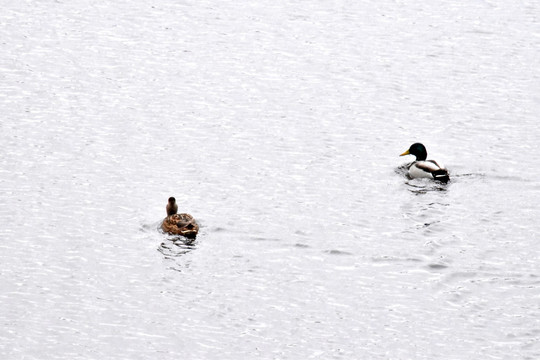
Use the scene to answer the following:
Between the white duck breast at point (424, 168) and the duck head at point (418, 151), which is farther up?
the duck head at point (418, 151)

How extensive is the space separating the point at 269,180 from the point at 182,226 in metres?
4.92

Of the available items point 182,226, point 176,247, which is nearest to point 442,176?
point 182,226

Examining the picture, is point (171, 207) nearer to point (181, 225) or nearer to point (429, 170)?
point (181, 225)

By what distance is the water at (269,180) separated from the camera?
24.8 meters

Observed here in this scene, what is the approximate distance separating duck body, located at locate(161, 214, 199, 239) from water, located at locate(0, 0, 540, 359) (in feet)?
0.92

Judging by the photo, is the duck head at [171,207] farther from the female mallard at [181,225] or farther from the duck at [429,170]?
the duck at [429,170]

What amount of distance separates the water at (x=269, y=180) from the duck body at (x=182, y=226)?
0.92ft

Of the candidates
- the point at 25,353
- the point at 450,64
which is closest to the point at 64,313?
the point at 25,353

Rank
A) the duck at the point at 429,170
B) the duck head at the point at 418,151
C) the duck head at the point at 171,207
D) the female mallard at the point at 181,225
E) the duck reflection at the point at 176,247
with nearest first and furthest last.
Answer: the duck reflection at the point at 176,247
the female mallard at the point at 181,225
the duck head at the point at 171,207
the duck at the point at 429,170
the duck head at the point at 418,151

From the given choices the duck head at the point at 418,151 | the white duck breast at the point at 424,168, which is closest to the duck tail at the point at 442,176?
the white duck breast at the point at 424,168

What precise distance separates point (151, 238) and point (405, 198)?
7.78m

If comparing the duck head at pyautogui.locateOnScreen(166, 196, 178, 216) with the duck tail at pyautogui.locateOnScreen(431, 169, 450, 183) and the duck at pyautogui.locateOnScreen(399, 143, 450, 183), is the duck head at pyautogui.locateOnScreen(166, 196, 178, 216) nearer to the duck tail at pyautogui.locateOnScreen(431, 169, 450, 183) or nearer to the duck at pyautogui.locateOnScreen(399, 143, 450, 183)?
the duck at pyautogui.locateOnScreen(399, 143, 450, 183)

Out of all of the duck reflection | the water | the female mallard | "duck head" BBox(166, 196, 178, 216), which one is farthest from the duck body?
"duck head" BBox(166, 196, 178, 216)

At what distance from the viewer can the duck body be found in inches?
1134
